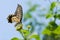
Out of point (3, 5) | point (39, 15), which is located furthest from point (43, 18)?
point (3, 5)

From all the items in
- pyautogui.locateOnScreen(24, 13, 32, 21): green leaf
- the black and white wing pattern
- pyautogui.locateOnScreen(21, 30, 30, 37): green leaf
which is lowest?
pyautogui.locateOnScreen(21, 30, 30, 37): green leaf

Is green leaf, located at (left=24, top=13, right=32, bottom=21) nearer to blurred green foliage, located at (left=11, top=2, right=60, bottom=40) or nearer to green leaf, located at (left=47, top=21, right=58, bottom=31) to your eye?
blurred green foliage, located at (left=11, top=2, right=60, bottom=40)

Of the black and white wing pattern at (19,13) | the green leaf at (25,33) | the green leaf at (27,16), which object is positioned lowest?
the green leaf at (25,33)

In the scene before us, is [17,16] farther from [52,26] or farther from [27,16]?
[52,26]

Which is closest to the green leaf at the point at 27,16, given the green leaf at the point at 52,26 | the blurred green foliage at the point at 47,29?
the blurred green foliage at the point at 47,29

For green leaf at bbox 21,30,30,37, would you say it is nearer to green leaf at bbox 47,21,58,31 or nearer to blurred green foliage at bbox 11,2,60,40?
blurred green foliage at bbox 11,2,60,40

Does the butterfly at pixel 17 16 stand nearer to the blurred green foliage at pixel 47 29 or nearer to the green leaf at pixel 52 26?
the blurred green foliage at pixel 47 29

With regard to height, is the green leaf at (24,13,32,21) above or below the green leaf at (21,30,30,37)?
above

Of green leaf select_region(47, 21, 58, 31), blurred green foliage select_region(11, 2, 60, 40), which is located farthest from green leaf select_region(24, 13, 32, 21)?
green leaf select_region(47, 21, 58, 31)

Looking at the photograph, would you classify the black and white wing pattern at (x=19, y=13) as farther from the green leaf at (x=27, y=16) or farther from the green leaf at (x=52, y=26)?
the green leaf at (x=52, y=26)

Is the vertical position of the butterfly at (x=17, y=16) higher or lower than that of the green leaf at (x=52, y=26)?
higher

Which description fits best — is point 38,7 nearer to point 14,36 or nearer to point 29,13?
point 29,13
